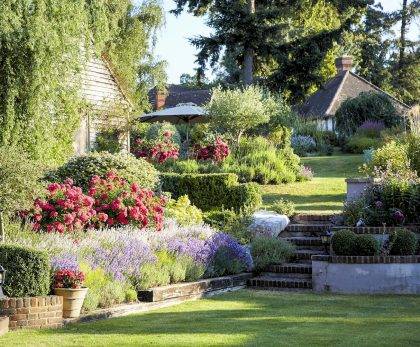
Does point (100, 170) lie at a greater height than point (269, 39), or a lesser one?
lesser

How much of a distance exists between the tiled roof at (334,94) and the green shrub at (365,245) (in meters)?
31.6

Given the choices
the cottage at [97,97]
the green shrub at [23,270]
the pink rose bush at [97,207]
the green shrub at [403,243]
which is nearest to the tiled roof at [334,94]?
the cottage at [97,97]

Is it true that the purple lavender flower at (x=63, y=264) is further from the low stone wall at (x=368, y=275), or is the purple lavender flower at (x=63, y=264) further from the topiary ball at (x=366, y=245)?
the topiary ball at (x=366, y=245)

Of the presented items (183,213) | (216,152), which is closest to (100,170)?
(183,213)

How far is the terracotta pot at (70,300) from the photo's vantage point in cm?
889

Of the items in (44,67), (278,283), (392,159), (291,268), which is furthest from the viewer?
(392,159)

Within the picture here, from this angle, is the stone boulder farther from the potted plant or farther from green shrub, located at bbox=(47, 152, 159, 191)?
the potted plant

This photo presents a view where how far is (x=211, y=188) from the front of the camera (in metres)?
18.2

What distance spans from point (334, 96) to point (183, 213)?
3134cm

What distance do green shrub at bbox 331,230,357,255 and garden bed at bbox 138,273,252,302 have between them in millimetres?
1528

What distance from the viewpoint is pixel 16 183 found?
1100 cm

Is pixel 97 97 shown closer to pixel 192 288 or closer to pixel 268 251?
pixel 268 251

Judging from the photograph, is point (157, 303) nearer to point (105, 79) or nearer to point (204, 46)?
point (105, 79)

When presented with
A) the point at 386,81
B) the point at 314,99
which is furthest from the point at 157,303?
the point at 386,81
